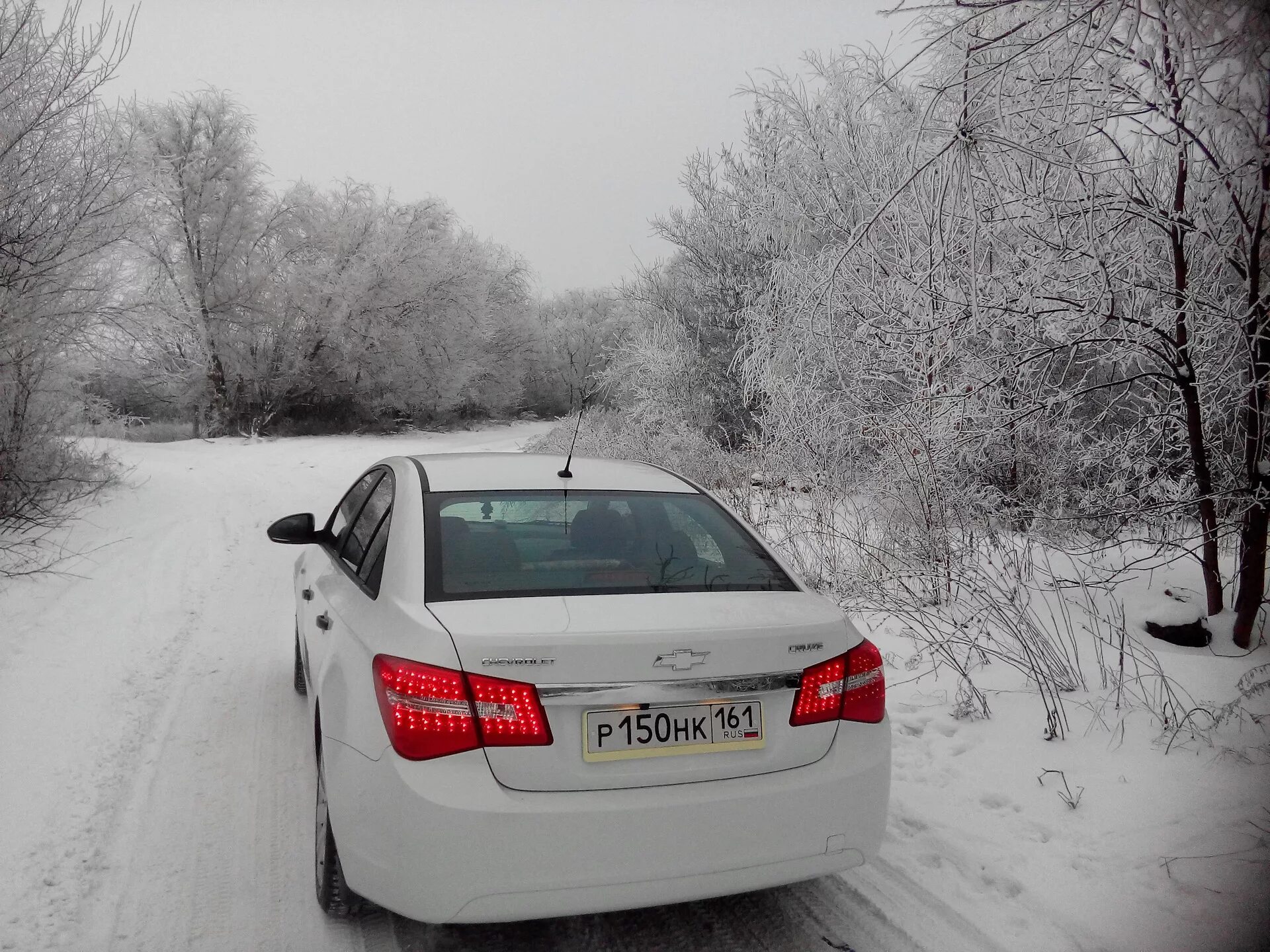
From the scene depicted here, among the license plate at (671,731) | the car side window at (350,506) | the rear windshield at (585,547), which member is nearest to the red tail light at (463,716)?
the license plate at (671,731)

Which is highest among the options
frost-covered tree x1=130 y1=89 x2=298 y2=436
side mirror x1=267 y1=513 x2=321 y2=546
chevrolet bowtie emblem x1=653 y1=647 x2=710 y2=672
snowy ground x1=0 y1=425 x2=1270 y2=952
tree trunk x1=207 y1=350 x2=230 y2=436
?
frost-covered tree x1=130 y1=89 x2=298 y2=436

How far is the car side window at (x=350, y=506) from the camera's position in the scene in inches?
149

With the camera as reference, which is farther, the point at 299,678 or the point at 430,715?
the point at 299,678

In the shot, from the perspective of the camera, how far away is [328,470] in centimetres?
1684

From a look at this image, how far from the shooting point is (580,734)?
6.91 feet

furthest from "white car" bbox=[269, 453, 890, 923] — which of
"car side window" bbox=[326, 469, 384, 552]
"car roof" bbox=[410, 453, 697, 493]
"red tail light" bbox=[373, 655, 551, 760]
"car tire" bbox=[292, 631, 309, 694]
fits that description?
"car tire" bbox=[292, 631, 309, 694]

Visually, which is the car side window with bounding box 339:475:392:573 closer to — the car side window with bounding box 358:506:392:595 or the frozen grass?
the car side window with bounding box 358:506:392:595

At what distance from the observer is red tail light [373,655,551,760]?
205 centimetres

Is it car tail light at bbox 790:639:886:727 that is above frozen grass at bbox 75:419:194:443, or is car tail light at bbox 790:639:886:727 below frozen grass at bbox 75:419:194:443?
below

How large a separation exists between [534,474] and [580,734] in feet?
4.55

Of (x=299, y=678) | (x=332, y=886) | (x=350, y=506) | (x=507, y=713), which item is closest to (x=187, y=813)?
(x=332, y=886)

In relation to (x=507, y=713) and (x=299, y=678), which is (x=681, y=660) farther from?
(x=299, y=678)

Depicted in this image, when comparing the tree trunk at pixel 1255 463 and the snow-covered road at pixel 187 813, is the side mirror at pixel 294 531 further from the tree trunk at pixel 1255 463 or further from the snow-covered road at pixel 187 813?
the tree trunk at pixel 1255 463

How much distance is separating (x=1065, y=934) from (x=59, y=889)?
3368 millimetres
